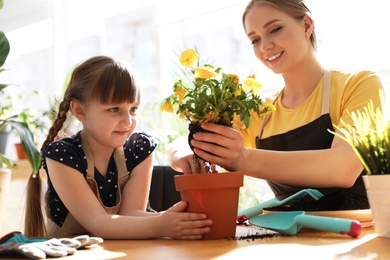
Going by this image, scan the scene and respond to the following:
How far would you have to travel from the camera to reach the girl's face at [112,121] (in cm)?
168

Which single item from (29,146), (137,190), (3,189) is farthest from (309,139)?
(3,189)

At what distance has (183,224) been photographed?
121cm

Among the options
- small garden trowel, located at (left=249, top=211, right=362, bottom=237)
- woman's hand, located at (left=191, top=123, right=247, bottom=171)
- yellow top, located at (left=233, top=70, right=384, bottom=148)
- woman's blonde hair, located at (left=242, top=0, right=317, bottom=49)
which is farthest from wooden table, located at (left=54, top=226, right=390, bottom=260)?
woman's blonde hair, located at (left=242, top=0, right=317, bottom=49)

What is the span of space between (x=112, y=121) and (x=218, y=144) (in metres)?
0.53

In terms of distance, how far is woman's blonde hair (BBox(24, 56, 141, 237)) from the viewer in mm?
1706

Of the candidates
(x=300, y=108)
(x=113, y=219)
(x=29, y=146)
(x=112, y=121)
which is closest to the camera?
(x=113, y=219)

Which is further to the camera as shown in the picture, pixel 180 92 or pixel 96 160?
pixel 96 160

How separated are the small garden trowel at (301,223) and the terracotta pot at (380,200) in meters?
0.05

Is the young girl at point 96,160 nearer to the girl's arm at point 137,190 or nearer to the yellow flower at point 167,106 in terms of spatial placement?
the girl's arm at point 137,190

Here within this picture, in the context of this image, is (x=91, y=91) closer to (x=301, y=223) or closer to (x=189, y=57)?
(x=189, y=57)

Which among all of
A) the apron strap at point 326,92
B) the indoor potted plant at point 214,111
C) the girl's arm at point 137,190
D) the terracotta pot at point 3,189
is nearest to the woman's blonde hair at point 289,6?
the apron strap at point 326,92

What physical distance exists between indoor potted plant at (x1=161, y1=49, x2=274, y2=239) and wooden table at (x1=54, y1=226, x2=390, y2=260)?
0.21 ft

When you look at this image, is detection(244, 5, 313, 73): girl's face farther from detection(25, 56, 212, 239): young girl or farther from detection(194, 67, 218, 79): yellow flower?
detection(194, 67, 218, 79): yellow flower

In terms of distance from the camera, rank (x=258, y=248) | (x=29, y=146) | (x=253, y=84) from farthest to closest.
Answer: (x=29, y=146) → (x=253, y=84) → (x=258, y=248)
